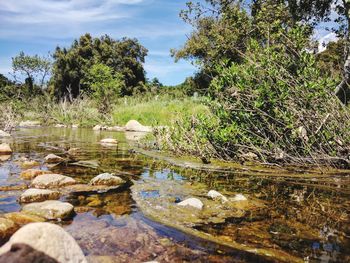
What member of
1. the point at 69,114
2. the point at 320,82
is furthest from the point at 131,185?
the point at 69,114

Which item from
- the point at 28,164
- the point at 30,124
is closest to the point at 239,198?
the point at 28,164

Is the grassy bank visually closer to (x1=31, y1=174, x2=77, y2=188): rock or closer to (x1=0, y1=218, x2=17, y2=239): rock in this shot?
(x1=31, y1=174, x2=77, y2=188): rock

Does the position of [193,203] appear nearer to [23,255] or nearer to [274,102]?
[23,255]

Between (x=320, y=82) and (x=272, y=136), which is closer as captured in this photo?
(x=320, y=82)

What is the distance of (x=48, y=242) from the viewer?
2549 mm

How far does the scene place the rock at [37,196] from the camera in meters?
5.09

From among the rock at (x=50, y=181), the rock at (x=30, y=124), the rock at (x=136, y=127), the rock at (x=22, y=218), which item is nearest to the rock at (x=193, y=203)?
the rock at (x=22, y=218)

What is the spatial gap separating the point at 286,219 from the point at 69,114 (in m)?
25.0

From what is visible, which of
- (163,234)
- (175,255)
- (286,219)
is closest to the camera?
(175,255)

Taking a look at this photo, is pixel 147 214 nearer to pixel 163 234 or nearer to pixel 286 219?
pixel 163 234

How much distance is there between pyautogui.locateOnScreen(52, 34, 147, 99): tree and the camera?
4472 centimetres

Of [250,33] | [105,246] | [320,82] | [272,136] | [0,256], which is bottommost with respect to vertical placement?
[105,246]

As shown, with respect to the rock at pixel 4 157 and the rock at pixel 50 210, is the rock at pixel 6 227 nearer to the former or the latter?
the rock at pixel 50 210

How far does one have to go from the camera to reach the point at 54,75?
47094 millimetres
